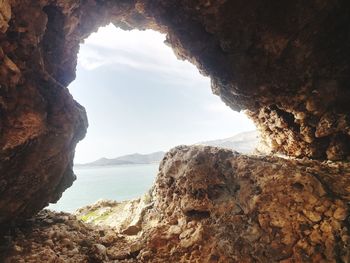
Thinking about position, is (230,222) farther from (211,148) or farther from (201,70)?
(201,70)

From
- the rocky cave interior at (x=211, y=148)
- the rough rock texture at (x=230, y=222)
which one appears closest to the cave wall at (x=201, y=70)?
the rocky cave interior at (x=211, y=148)

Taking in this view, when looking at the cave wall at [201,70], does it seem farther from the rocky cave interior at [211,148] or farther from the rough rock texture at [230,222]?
the rough rock texture at [230,222]

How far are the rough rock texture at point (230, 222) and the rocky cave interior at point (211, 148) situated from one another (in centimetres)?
4

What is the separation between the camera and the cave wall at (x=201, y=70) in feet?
28.5

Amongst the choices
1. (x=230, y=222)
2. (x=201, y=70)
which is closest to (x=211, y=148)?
(x=230, y=222)

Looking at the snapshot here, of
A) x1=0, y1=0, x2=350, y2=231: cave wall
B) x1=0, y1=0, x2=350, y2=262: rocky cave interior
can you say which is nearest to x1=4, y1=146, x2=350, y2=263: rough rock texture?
x1=0, y1=0, x2=350, y2=262: rocky cave interior

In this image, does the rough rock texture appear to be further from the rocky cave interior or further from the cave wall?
the cave wall

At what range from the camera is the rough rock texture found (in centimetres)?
874

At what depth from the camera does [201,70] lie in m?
14.7

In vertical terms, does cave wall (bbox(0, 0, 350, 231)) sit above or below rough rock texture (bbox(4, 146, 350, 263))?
above

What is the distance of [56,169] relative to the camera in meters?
10.6

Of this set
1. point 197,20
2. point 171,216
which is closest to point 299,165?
point 171,216

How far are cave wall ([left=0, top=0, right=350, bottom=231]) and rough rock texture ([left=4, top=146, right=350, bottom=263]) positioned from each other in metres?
1.88

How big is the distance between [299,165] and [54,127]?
8985mm
